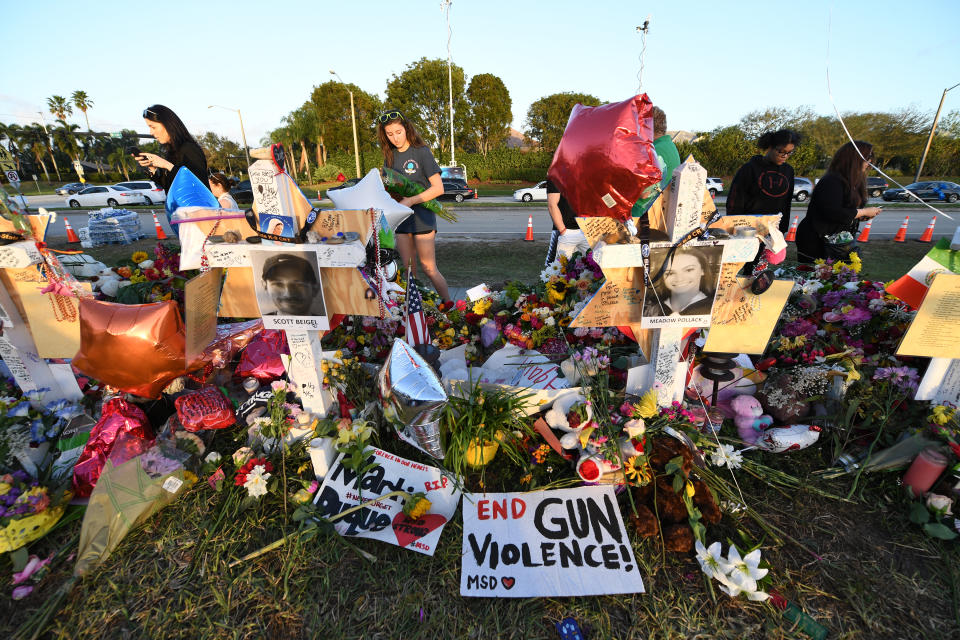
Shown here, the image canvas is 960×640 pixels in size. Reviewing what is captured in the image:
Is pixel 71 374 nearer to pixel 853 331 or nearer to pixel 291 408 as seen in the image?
pixel 291 408

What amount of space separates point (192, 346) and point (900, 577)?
298 cm

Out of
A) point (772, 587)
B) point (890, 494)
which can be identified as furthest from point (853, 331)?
point (772, 587)

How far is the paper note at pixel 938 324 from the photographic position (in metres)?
1.91

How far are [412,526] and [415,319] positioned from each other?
130 centimetres

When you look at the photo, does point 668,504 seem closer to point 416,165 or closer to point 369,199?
point 369,199

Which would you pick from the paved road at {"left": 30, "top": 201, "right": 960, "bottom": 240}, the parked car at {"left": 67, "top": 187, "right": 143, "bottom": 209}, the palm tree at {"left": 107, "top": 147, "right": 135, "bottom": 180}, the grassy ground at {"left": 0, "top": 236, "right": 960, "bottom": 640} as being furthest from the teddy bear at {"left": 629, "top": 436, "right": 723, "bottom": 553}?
the palm tree at {"left": 107, "top": 147, "right": 135, "bottom": 180}

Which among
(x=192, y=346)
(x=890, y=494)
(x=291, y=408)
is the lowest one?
(x=890, y=494)

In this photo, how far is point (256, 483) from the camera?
1.96 m

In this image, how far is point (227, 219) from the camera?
1.94 m

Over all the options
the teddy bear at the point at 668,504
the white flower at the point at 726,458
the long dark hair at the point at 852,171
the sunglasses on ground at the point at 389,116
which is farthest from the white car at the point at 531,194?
the teddy bear at the point at 668,504

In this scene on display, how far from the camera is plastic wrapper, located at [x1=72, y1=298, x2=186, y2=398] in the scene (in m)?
1.99

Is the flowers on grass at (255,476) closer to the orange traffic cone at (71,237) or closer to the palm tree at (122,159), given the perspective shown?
the orange traffic cone at (71,237)

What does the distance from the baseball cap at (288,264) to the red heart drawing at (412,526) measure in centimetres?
113

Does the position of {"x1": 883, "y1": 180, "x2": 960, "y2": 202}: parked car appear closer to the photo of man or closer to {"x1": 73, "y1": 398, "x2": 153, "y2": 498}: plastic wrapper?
the photo of man
